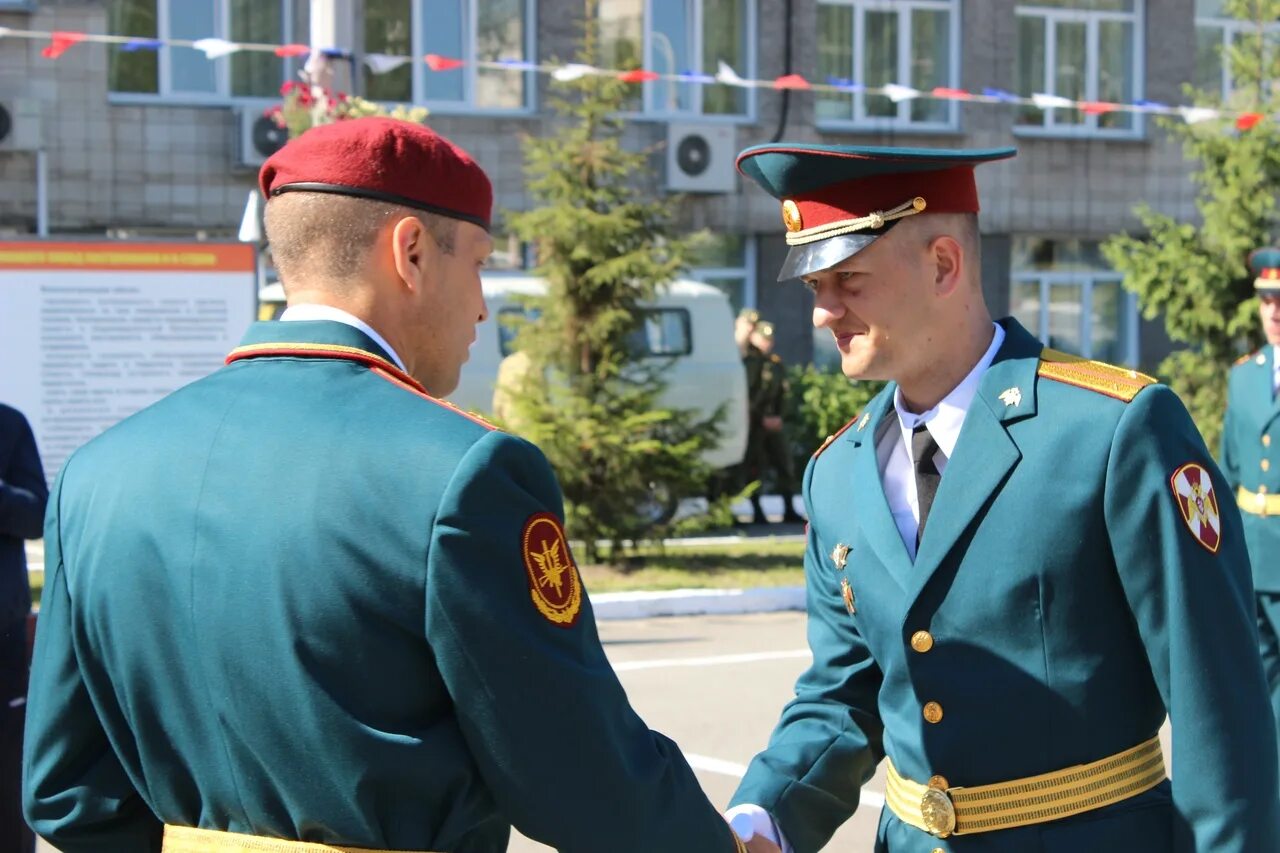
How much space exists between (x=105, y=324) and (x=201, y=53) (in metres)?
10.7

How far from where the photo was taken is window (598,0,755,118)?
21.3 metres

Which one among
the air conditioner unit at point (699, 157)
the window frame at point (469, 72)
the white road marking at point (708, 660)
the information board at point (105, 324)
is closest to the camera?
the information board at point (105, 324)

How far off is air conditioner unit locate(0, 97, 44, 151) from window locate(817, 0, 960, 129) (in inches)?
374

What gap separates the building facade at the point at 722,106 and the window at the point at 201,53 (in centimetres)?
2

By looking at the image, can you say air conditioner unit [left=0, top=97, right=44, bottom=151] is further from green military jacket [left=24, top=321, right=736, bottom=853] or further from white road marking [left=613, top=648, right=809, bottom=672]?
green military jacket [left=24, top=321, right=736, bottom=853]

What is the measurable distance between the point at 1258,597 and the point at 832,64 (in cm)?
1625

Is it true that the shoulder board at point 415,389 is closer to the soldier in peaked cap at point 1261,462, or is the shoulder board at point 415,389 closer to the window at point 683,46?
the soldier in peaked cap at point 1261,462

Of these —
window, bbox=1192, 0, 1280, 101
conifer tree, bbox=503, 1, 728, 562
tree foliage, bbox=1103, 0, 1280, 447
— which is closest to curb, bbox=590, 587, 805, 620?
conifer tree, bbox=503, 1, 728, 562

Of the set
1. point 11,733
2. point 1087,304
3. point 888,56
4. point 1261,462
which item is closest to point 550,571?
point 11,733

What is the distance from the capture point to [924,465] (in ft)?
10.2

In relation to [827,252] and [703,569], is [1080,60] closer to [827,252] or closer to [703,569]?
[703,569]

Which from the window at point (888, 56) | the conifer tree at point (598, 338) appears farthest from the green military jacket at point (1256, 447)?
the window at point (888, 56)

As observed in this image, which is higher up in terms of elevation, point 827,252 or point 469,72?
point 469,72

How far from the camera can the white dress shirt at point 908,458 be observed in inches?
120
